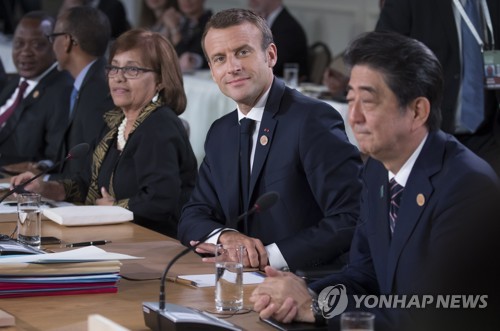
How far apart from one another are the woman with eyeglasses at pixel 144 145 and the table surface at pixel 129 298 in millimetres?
584

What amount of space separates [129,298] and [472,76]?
91.8 inches

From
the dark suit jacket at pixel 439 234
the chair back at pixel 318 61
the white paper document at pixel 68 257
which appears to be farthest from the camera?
the chair back at pixel 318 61

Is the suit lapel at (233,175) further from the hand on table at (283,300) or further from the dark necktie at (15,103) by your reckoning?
the dark necktie at (15,103)

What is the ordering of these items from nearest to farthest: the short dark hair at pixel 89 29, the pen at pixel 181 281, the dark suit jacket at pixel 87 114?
the pen at pixel 181 281, the dark suit jacket at pixel 87 114, the short dark hair at pixel 89 29

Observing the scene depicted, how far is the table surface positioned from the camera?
2.51 m

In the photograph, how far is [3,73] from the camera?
6777 millimetres

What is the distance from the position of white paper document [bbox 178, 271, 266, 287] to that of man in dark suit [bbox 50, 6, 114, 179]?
225 cm

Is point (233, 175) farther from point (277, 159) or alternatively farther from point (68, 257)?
point (68, 257)

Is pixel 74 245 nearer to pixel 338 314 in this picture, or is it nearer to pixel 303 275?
pixel 303 275

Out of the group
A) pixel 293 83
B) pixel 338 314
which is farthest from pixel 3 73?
pixel 338 314

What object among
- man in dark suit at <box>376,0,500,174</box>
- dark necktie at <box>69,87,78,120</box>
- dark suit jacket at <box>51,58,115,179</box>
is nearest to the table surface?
dark suit jacket at <box>51,58,115,179</box>

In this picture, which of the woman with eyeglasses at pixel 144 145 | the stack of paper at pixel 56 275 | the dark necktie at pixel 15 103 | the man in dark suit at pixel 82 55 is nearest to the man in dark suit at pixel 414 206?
the stack of paper at pixel 56 275

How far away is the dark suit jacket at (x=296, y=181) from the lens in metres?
3.35

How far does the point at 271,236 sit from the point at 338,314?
98 cm
